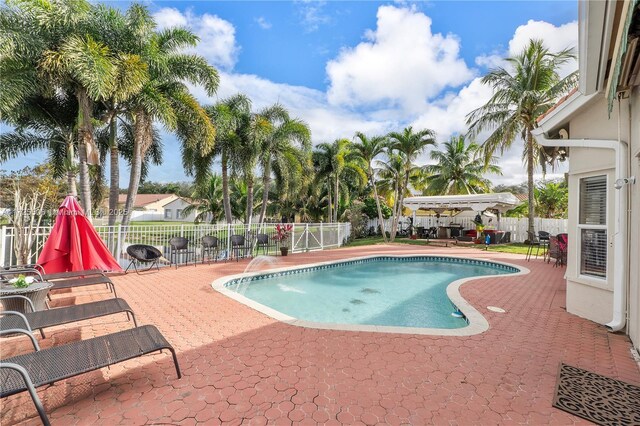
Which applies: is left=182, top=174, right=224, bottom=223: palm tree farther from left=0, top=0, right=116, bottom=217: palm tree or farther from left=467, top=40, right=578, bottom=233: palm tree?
left=467, top=40, right=578, bottom=233: palm tree

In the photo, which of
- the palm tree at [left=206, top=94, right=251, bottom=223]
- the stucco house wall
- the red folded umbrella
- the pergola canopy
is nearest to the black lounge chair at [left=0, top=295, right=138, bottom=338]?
the red folded umbrella

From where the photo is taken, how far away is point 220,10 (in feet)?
32.5

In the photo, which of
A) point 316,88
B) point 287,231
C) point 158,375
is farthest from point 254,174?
point 158,375

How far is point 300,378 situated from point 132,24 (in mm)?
13570

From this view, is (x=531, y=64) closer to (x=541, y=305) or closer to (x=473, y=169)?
(x=473, y=169)

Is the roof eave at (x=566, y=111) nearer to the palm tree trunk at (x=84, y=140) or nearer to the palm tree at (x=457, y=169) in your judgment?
the palm tree trunk at (x=84, y=140)

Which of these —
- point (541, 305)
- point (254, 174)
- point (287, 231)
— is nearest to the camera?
point (541, 305)

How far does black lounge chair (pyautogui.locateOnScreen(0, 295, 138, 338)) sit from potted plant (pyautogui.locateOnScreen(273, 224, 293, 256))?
9.96 meters

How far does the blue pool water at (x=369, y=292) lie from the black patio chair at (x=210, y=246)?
3034 mm

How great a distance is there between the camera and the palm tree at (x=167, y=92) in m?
11.1

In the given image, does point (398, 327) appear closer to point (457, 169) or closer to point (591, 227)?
point (591, 227)

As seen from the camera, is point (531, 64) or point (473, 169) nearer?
point (531, 64)

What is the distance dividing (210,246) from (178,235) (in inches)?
52.6

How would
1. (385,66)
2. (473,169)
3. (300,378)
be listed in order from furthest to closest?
(473,169), (385,66), (300,378)
